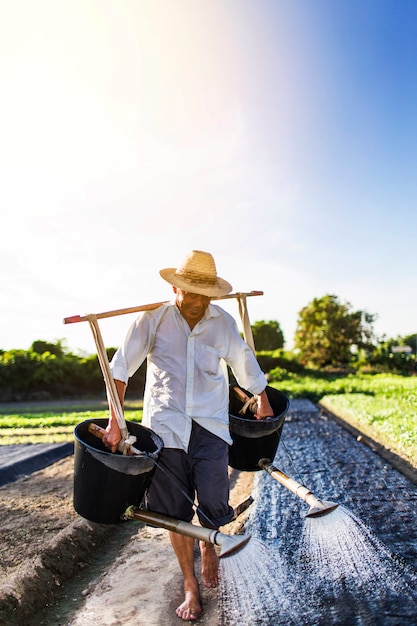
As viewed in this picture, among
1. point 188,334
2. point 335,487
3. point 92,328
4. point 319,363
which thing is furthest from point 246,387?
point 319,363

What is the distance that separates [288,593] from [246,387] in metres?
1.08

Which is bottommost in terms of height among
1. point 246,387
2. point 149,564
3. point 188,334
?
point 149,564

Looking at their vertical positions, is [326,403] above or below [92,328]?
below

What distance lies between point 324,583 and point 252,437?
36.8 inches

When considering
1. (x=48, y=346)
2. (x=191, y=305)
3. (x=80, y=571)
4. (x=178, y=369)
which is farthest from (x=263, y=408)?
(x=48, y=346)

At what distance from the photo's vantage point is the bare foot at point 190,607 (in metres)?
2.59

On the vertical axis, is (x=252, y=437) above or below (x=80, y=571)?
above

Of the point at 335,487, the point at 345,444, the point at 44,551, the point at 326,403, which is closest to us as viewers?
the point at 44,551

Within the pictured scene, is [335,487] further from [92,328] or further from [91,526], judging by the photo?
[92,328]

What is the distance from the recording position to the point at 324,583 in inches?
106

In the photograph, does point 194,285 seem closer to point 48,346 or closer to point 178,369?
point 178,369

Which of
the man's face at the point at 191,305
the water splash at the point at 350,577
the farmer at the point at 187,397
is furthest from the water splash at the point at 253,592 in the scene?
the man's face at the point at 191,305

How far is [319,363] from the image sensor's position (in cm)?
2839

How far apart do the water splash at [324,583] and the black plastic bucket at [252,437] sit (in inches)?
22.7
